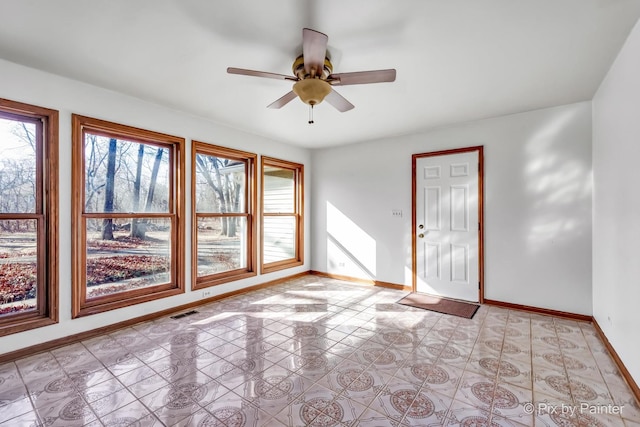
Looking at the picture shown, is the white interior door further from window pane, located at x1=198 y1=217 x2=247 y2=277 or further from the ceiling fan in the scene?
window pane, located at x1=198 y1=217 x2=247 y2=277

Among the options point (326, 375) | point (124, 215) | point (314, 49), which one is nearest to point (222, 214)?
point (124, 215)

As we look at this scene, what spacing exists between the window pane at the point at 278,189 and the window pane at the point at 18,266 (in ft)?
9.57

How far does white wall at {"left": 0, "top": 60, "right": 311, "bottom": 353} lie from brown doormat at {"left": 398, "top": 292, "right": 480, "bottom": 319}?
9.81ft

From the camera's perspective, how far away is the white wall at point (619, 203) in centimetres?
205

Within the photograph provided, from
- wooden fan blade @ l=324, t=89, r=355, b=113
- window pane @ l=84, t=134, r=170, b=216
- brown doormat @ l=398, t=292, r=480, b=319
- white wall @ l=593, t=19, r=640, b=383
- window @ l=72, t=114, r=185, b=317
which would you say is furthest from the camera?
brown doormat @ l=398, t=292, r=480, b=319

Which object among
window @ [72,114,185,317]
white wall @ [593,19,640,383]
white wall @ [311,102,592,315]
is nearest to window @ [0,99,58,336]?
window @ [72,114,185,317]

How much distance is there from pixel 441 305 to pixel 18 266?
15.2ft

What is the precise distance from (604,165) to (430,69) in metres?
1.98

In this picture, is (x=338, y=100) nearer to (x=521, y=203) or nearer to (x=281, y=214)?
(x=521, y=203)

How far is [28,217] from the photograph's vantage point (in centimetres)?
262

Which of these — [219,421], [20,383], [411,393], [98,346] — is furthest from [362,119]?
[20,383]

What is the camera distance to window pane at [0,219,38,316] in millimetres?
2557

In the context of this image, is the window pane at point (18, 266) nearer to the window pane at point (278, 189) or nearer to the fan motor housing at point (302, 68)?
the fan motor housing at point (302, 68)

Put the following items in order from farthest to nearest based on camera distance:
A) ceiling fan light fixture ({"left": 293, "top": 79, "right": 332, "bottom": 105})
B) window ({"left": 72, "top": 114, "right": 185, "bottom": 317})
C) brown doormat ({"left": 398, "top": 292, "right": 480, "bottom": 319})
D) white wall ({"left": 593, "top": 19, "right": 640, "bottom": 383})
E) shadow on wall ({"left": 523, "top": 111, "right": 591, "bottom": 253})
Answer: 1. brown doormat ({"left": 398, "top": 292, "right": 480, "bottom": 319})
2. shadow on wall ({"left": 523, "top": 111, "right": 591, "bottom": 253})
3. window ({"left": 72, "top": 114, "right": 185, "bottom": 317})
4. ceiling fan light fixture ({"left": 293, "top": 79, "right": 332, "bottom": 105})
5. white wall ({"left": 593, "top": 19, "right": 640, "bottom": 383})
